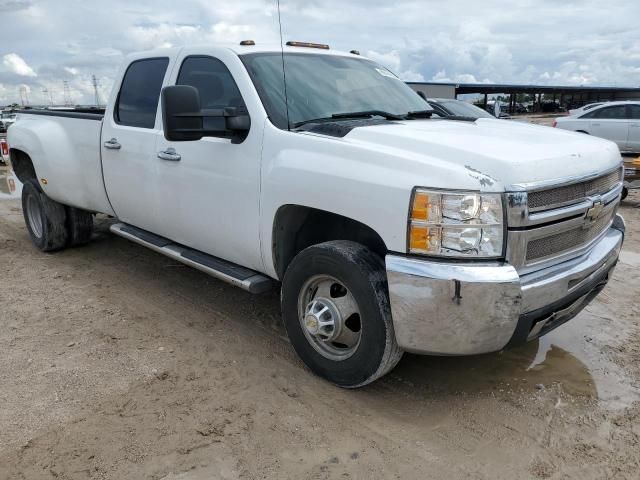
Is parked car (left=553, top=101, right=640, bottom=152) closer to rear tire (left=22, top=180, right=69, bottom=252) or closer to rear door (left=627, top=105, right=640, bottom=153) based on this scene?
rear door (left=627, top=105, right=640, bottom=153)

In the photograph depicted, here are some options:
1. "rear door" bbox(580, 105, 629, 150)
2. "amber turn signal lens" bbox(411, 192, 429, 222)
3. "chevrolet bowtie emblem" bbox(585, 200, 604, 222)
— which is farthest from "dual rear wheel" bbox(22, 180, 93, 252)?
"rear door" bbox(580, 105, 629, 150)

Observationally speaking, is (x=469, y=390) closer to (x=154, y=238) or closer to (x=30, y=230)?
(x=154, y=238)

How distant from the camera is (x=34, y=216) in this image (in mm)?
6539

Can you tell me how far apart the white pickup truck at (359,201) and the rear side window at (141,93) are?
2 cm

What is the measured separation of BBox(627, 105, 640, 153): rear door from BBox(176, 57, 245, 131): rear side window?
1191cm

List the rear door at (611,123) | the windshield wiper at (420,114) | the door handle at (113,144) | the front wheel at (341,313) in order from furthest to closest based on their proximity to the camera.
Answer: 1. the rear door at (611,123)
2. the door handle at (113,144)
3. the windshield wiper at (420,114)
4. the front wheel at (341,313)

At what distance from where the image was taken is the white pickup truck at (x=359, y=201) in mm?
2645

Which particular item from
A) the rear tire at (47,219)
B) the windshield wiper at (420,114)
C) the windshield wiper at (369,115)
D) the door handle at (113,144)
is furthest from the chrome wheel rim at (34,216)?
the windshield wiper at (420,114)

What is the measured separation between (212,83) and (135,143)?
96 cm

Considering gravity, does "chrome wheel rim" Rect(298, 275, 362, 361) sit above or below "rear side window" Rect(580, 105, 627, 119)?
below

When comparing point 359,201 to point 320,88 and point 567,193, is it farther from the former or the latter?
point 320,88

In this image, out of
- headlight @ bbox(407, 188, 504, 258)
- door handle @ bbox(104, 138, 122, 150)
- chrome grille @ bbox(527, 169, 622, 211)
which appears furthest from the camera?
door handle @ bbox(104, 138, 122, 150)

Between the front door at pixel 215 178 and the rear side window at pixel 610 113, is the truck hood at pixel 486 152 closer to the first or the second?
the front door at pixel 215 178

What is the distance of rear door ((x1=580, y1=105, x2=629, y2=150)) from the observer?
13.1 m
